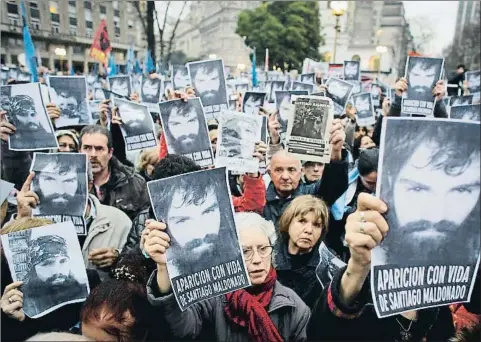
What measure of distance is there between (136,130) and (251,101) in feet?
6.30

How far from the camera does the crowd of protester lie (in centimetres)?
138

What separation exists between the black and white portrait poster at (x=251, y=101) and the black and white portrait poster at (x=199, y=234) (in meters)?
3.93

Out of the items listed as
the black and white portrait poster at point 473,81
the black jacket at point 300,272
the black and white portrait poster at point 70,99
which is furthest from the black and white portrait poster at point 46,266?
the black and white portrait poster at point 473,81

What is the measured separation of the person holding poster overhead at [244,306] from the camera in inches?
63.2

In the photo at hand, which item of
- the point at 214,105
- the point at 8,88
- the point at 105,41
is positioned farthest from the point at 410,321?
the point at 105,41

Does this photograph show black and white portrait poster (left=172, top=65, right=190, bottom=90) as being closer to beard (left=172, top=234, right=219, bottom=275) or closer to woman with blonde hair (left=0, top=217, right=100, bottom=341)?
woman with blonde hair (left=0, top=217, right=100, bottom=341)

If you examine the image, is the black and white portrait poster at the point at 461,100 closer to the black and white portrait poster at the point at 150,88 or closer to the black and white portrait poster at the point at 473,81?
the black and white portrait poster at the point at 473,81

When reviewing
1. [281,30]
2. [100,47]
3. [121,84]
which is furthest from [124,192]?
[281,30]

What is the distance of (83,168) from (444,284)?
2.04 m

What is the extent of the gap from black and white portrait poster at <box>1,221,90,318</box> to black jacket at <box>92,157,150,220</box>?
133cm

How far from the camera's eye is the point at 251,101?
5.56 m

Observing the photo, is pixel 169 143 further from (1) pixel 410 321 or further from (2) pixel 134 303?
(1) pixel 410 321

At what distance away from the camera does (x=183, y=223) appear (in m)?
1.60

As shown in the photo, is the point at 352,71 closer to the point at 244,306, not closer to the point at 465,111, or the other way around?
the point at 465,111
